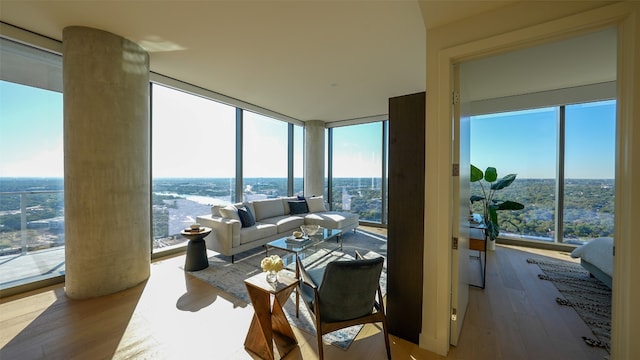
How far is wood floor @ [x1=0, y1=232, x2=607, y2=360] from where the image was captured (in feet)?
5.92

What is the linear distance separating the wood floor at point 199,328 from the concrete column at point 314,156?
13.4ft

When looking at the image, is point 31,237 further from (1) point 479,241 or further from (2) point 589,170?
(2) point 589,170

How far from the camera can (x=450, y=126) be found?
1728 mm

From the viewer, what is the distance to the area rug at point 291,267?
205 centimetres

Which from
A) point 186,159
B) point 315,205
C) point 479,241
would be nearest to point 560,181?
point 479,241

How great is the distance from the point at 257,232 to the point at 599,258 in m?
4.46

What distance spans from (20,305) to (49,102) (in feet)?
7.53

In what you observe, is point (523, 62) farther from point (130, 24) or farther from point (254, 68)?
point (130, 24)

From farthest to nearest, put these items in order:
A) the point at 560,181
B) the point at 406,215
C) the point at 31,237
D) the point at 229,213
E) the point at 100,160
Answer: the point at 560,181, the point at 229,213, the point at 31,237, the point at 100,160, the point at 406,215

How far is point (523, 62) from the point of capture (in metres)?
3.07

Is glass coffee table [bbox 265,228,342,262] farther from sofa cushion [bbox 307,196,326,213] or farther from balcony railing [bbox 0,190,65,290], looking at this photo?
balcony railing [bbox 0,190,65,290]

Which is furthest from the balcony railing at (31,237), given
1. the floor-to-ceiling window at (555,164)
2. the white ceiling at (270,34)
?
the floor-to-ceiling window at (555,164)

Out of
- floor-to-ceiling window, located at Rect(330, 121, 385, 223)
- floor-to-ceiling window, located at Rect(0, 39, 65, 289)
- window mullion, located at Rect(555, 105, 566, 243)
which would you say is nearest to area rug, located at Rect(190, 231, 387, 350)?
floor-to-ceiling window, located at Rect(330, 121, 385, 223)

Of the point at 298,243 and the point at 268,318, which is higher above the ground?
the point at 298,243
